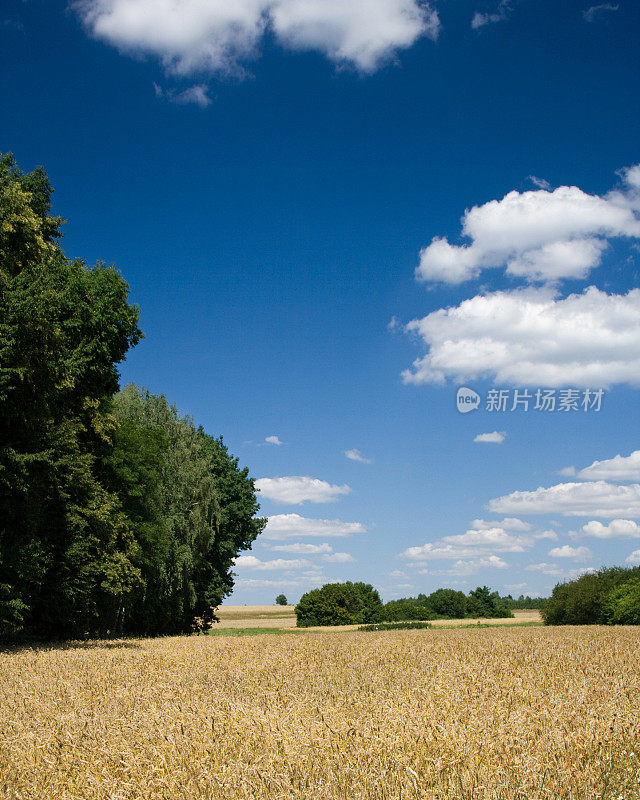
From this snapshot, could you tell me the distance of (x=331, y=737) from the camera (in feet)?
20.2

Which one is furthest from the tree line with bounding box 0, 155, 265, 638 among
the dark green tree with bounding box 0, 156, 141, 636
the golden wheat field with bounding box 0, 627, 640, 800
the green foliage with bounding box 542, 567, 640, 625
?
the green foliage with bounding box 542, 567, 640, 625

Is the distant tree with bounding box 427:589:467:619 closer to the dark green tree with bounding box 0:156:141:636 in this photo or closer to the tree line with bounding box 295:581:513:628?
the tree line with bounding box 295:581:513:628

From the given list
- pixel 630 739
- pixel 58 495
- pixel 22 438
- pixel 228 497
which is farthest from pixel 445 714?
pixel 228 497

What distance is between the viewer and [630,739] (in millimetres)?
6539

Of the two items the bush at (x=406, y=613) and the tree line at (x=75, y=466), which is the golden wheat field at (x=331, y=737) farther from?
the bush at (x=406, y=613)

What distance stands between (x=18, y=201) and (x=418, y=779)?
2365 cm

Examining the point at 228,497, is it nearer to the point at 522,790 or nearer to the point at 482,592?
the point at 522,790

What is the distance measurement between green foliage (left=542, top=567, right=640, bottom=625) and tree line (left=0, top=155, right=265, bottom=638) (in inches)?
1099

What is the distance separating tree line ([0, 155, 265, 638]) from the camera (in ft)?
68.6

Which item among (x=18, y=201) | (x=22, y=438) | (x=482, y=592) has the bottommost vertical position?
(x=482, y=592)

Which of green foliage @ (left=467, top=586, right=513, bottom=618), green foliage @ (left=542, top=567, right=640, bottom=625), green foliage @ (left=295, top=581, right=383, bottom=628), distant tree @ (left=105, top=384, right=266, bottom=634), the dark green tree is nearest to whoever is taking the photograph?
the dark green tree

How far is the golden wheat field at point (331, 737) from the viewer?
504 cm

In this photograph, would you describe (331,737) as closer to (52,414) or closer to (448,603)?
(52,414)

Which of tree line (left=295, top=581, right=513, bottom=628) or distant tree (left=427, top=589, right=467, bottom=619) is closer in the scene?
tree line (left=295, top=581, right=513, bottom=628)
